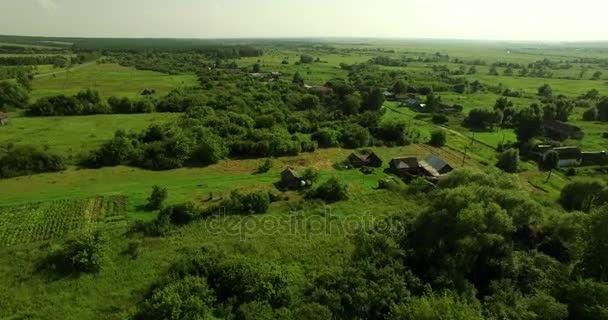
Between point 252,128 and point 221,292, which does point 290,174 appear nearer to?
point 221,292

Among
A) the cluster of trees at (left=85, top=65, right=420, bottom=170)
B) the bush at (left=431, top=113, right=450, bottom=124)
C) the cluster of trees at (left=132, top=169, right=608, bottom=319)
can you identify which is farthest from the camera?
the bush at (left=431, top=113, right=450, bottom=124)

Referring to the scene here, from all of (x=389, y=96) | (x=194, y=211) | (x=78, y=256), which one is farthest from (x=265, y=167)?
(x=389, y=96)

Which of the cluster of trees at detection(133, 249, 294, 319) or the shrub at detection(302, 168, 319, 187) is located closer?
the cluster of trees at detection(133, 249, 294, 319)

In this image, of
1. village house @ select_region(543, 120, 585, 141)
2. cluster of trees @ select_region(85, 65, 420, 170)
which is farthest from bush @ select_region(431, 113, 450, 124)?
village house @ select_region(543, 120, 585, 141)

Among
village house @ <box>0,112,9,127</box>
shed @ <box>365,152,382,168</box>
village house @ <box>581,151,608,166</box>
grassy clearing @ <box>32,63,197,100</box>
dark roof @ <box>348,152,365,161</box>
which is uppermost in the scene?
grassy clearing @ <box>32,63,197,100</box>

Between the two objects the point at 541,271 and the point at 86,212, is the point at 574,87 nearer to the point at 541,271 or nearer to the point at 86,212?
the point at 541,271

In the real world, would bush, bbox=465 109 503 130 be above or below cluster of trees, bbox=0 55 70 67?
below

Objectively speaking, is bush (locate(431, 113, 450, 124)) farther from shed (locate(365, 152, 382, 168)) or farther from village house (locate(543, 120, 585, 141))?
shed (locate(365, 152, 382, 168))
